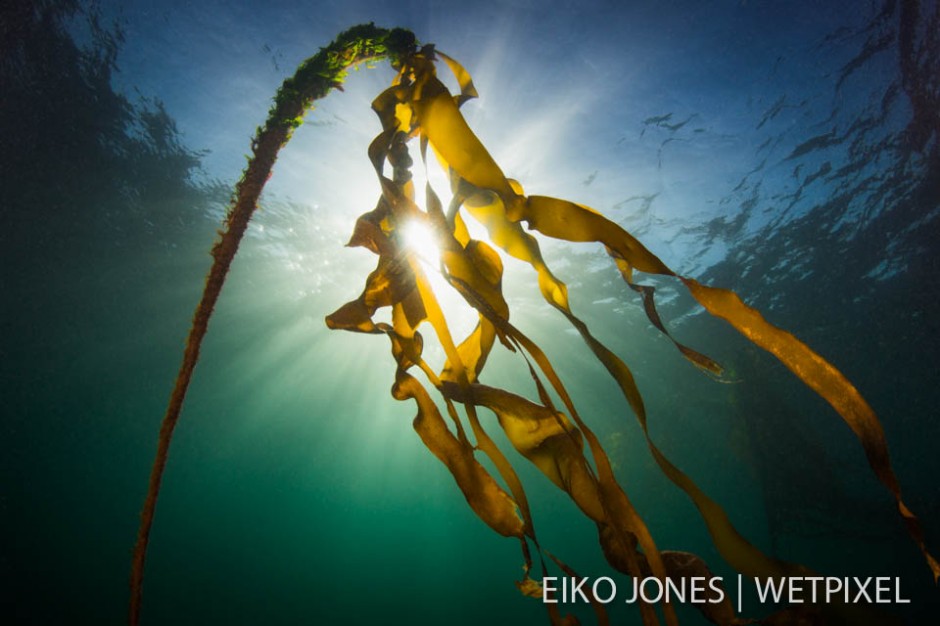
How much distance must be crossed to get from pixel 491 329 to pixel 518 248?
39cm

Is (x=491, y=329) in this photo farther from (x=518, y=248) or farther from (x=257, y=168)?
(x=257, y=168)

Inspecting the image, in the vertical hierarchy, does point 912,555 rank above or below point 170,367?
below

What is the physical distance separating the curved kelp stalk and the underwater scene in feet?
0.04

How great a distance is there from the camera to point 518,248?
4.43ft

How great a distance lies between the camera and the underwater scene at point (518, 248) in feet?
3.86

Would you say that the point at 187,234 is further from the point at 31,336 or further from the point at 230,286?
the point at 31,336

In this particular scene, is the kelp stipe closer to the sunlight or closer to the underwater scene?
the underwater scene

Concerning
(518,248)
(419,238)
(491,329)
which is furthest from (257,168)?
(491,329)

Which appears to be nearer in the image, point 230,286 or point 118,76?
point 118,76

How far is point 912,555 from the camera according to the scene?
24703mm

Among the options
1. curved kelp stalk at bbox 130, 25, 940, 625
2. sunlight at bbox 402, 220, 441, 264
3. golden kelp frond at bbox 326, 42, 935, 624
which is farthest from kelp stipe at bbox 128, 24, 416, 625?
sunlight at bbox 402, 220, 441, 264

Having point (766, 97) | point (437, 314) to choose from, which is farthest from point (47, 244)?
point (766, 97)

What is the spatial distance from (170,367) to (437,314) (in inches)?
1414

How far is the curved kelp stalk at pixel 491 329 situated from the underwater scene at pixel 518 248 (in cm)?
1
